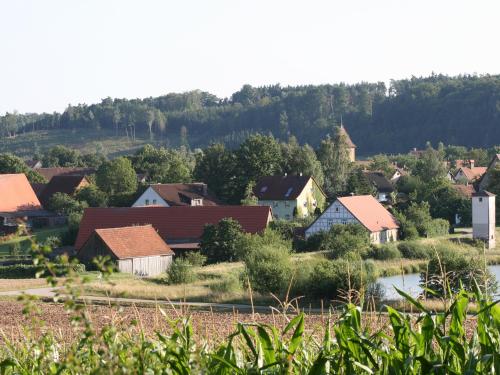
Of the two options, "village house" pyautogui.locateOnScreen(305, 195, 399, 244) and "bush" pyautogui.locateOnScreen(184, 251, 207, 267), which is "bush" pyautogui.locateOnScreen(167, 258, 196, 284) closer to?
"bush" pyautogui.locateOnScreen(184, 251, 207, 267)

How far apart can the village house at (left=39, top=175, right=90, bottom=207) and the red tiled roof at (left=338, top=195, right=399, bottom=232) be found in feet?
69.9

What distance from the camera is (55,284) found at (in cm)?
399

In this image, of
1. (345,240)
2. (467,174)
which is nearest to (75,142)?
(467,174)

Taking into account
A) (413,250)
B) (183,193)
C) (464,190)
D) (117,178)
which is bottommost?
(413,250)

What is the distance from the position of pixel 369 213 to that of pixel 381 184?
24.0m

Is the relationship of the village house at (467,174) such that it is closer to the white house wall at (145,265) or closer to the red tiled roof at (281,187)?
the red tiled roof at (281,187)

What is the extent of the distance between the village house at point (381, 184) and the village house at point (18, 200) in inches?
1004

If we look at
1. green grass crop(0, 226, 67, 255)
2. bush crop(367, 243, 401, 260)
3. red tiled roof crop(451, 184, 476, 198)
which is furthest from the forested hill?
bush crop(367, 243, 401, 260)

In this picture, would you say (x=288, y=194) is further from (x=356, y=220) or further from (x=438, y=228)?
(x=438, y=228)

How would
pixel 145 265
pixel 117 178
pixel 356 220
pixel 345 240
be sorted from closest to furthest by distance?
pixel 145 265 < pixel 345 240 < pixel 356 220 < pixel 117 178

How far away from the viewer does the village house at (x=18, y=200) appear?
58.4 m

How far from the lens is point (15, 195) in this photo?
59.7 meters

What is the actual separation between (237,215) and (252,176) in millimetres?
15944

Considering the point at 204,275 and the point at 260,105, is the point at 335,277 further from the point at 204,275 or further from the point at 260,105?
the point at 260,105
